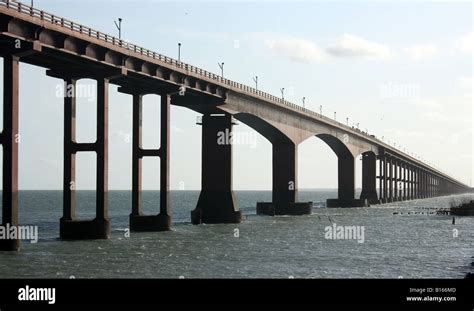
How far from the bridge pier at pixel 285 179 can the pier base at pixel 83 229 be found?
52473 millimetres

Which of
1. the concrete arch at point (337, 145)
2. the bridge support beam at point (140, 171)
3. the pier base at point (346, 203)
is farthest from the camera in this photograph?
the pier base at point (346, 203)

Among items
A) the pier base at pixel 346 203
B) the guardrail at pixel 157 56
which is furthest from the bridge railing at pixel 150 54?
the pier base at pixel 346 203

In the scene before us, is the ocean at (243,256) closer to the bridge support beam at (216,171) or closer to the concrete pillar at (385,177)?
the bridge support beam at (216,171)

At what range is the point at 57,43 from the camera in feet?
176

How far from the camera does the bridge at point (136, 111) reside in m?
48.9

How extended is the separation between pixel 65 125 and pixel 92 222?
310 inches

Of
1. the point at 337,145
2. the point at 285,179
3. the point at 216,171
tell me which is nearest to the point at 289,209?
the point at 285,179

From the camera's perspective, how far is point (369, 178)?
555 feet

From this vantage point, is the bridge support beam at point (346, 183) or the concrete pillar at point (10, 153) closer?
the concrete pillar at point (10, 153)

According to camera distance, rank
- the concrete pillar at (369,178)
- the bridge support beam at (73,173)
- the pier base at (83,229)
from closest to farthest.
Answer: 1. the bridge support beam at (73,173)
2. the pier base at (83,229)
3. the concrete pillar at (369,178)

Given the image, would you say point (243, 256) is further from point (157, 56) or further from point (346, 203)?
point (346, 203)

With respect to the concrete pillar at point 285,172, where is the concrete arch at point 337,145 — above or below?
above

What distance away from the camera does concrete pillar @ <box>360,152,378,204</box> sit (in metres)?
169
